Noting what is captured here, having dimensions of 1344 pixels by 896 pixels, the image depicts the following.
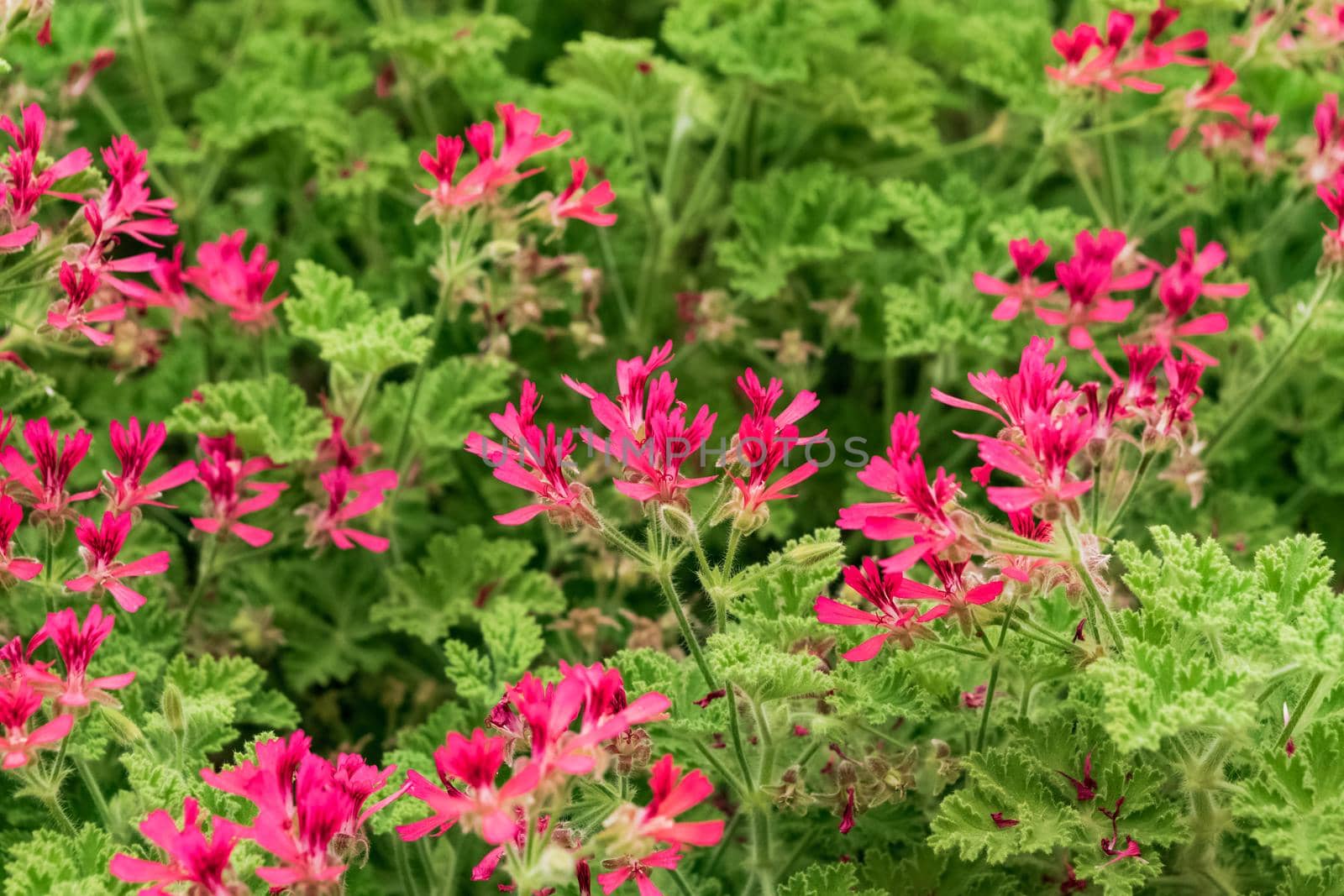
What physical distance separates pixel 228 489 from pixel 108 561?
0.38 metres

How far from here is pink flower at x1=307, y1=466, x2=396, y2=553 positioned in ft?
8.39

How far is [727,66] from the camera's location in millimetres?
3129

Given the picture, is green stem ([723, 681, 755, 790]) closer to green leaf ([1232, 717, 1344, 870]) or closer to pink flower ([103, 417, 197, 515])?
green leaf ([1232, 717, 1344, 870])

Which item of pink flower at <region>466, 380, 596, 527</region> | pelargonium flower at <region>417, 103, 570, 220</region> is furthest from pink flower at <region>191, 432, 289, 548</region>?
pink flower at <region>466, 380, 596, 527</region>

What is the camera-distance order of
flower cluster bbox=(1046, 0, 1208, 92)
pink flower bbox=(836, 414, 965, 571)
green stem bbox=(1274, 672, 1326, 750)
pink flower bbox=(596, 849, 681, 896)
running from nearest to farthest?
pink flower bbox=(596, 849, 681, 896) < pink flower bbox=(836, 414, 965, 571) < green stem bbox=(1274, 672, 1326, 750) < flower cluster bbox=(1046, 0, 1208, 92)

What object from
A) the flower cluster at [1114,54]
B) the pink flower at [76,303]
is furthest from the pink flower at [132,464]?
the flower cluster at [1114,54]

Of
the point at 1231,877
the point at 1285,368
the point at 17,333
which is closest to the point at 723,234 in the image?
the point at 1285,368

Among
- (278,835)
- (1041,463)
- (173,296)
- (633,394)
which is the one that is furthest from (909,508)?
(173,296)

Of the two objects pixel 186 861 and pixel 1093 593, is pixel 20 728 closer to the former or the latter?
pixel 186 861

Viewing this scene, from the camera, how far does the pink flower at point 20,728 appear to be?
1.83m

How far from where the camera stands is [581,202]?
8.50 ft

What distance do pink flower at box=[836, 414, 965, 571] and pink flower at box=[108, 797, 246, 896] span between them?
87cm

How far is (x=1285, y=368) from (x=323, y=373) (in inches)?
90.9

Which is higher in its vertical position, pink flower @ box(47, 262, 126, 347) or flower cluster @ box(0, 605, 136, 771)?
pink flower @ box(47, 262, 126, 347)
